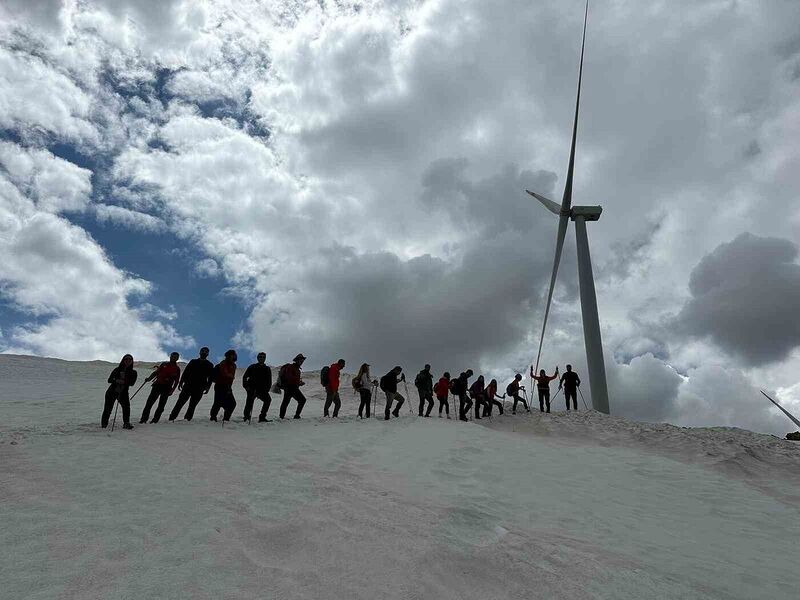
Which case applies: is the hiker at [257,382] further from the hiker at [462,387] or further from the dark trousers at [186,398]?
the hiker at [462,387]

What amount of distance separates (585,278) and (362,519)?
89.4 ft

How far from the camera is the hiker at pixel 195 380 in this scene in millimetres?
12344

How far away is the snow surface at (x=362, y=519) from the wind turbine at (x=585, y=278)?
502 inches

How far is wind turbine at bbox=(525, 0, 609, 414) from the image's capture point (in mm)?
26152

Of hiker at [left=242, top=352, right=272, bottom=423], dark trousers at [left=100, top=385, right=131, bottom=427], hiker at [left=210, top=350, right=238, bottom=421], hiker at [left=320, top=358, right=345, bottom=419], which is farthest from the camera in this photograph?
hiker at [left=320, top=358, right=345, bottom=419]

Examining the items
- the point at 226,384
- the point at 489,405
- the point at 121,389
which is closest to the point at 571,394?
the point at 489,405

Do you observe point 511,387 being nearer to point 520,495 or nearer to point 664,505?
point 664,505

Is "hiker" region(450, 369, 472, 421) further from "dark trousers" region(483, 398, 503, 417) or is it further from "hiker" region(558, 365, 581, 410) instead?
"hiker" region(558, 365, 581, 410)

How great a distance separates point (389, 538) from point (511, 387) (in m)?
17.2

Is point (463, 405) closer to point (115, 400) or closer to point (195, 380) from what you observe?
point (195, 380)

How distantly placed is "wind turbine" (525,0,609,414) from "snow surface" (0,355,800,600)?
12.7 m

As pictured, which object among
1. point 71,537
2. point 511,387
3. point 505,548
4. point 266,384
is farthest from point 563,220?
point 71,537

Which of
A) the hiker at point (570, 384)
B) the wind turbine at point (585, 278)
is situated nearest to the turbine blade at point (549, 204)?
the wind turbine at point (585, 278)

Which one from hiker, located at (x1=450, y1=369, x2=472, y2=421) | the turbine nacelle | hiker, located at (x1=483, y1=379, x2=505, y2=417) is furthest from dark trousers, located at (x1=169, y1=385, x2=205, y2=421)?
the turbine nacelle
